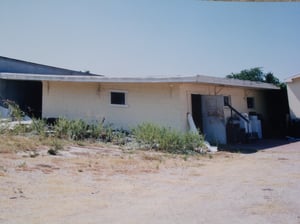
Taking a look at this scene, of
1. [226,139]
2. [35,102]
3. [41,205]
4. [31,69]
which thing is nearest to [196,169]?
[41,205]

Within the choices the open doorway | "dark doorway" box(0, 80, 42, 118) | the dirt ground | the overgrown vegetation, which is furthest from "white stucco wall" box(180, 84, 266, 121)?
"dark doorway" box(0, 80, 42, 118)

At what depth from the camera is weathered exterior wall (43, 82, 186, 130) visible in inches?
462

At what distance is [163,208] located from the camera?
12.2 ft

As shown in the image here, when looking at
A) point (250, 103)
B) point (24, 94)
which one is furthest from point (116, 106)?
point (250, 103)

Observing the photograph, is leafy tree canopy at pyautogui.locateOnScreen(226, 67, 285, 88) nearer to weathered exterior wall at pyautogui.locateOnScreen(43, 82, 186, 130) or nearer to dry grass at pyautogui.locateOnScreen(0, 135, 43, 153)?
weathered exterior wall at pyautogui.locateOnScreen(43, 82, 186, 130)

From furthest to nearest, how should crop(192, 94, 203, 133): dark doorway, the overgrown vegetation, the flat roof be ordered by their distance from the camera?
crop(192, 94, 203, 133): dark doorway, the flat roof, the overgrown vegetation

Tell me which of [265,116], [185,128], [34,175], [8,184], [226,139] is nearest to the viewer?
[8,184]

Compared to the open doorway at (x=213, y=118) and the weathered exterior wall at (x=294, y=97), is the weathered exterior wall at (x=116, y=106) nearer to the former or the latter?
the open doorway at (x=213, y=118)

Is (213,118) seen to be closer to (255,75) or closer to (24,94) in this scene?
(24,94)

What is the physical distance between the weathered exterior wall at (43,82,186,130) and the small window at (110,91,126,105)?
0.50 feet

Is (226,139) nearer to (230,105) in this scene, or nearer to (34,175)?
(230,105)

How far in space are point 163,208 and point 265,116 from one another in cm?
1568

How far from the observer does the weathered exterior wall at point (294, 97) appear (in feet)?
51.2

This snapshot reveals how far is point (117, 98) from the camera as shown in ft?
42.4
